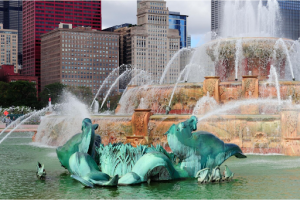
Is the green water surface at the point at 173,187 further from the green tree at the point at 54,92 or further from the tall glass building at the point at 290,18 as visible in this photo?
the tall glass building at the point at 290,18

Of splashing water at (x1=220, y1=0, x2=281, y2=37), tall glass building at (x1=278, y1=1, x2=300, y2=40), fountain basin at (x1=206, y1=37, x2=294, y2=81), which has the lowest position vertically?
fountain basin at (x1=206, y1=37, x2=294, y2=81)

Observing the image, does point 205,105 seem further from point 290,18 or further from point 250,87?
point 290,18

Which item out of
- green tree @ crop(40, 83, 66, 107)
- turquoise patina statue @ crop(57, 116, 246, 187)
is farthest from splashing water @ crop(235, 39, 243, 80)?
green tree @ crop(40, 83, 66, 107)

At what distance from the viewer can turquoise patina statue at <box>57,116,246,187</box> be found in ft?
50.2

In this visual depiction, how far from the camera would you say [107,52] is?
652 ft

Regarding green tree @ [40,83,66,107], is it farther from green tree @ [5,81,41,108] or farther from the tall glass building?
the tall glass building

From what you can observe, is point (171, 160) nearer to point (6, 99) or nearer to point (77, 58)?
point (6, 99)

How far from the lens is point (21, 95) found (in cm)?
12669

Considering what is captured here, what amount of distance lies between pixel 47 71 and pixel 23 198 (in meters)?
190

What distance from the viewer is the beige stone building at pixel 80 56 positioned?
18925 cm

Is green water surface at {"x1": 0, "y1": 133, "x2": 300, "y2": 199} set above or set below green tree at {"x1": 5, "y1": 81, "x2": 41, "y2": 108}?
below

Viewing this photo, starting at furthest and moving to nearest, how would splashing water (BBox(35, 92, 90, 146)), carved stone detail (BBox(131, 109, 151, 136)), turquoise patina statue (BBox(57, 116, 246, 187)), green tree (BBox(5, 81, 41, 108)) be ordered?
1. green tree (BBox(5, 81, 41, 108))
2. splashing water (BBox(35, 92, 90, 146))
3. carved stone detail (BBox(131, 109, 151, 136))
4. turquoise patina statue (BBox(57, 116, 246, 187))

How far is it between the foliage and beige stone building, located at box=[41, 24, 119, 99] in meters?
59.2

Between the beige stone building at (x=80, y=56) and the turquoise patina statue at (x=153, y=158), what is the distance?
16841 cm
